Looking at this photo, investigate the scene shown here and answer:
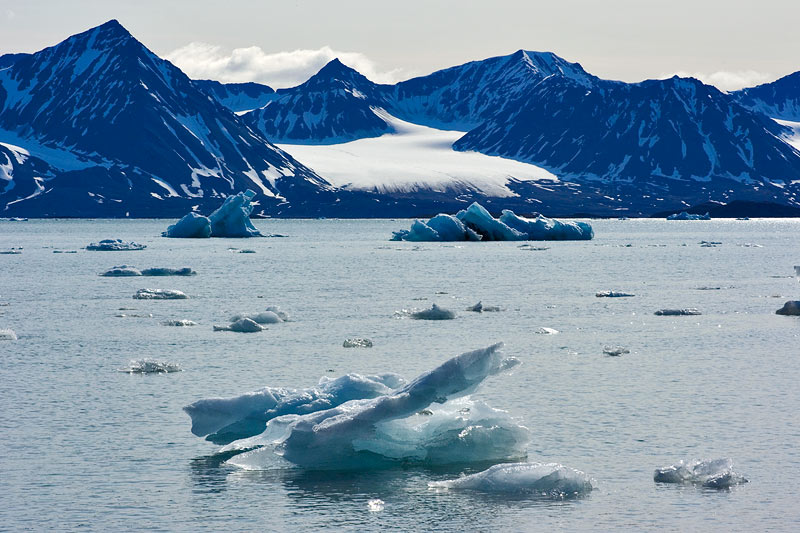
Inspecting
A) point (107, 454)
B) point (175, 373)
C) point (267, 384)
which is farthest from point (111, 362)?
point (107, 454)

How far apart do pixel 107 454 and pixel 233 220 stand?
11846 cm

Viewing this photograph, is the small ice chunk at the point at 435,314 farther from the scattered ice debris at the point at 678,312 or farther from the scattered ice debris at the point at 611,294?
the scattered ice debris at the point at 611,294

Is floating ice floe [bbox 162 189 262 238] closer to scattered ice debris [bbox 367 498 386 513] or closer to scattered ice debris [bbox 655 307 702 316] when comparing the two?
scattered ice debris [bbox 655 307 702 316]

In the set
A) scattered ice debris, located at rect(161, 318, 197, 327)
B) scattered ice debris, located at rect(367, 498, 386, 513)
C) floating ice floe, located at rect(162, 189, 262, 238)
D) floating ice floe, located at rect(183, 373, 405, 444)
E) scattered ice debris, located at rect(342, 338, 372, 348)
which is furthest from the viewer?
floating ice floe, located at rect(162, 189, 262, 238)

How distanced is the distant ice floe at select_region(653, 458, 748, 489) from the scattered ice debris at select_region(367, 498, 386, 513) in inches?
Result: 166

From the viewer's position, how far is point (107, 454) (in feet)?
59.8

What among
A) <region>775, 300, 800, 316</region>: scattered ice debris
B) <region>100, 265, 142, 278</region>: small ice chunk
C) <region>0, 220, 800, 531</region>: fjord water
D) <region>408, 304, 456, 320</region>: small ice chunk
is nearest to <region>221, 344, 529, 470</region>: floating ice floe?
<region>0, 220, 800, 531</region>: fjord water

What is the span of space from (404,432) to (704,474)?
4691mm

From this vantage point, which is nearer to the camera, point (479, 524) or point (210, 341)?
point (479, 524)

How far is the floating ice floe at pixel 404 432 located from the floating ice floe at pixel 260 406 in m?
0.54

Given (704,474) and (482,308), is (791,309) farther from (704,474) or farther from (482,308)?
(704,474)

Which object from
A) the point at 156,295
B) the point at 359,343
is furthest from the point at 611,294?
the point at 359,343

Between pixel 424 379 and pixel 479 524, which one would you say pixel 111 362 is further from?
pixel 479 524

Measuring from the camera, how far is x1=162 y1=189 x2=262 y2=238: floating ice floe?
125500mm
